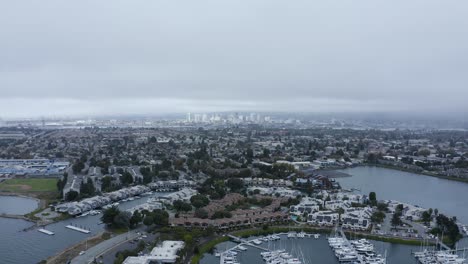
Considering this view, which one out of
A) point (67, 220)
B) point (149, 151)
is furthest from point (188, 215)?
point (149, 151)

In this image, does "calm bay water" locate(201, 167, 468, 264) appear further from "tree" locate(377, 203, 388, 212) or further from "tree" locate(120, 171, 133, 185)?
"tree" locate(120, 171, 133, 185)

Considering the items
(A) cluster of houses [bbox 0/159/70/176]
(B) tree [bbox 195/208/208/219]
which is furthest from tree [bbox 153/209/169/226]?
(A) cluster of houses [bbox 0/159/70/176]

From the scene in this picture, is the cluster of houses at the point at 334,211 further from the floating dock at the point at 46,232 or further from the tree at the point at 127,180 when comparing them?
the tree at the point at 127,180

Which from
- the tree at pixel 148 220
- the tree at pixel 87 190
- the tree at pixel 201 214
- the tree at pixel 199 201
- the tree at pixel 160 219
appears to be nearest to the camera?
the tree at pixel 148 220

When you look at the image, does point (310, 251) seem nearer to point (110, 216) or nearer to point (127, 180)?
point (110, 216)

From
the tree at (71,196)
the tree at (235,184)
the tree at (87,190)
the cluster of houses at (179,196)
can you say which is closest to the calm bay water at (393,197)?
the cluster of houses at (179,196)

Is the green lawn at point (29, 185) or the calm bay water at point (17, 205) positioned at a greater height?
the green lawn at point (29, 185)

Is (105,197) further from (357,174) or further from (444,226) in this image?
(357,174)
